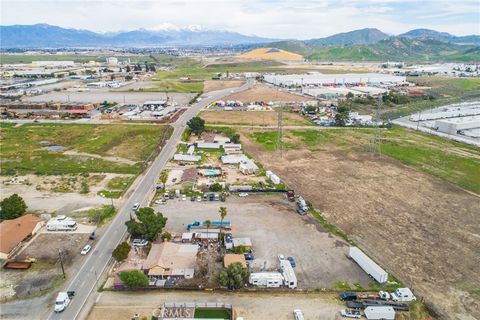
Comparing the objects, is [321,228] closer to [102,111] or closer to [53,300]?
[53,300]

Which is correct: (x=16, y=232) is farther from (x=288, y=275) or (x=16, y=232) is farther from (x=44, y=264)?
(x=288, y=275)

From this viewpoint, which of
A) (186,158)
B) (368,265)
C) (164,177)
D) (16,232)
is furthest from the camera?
(186,158)

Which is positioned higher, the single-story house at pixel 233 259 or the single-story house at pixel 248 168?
the single-story house at pixel 248 168

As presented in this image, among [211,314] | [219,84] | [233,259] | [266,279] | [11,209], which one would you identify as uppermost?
[219,84]

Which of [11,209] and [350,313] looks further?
[11,209]

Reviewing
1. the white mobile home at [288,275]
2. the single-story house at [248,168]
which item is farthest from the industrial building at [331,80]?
the white mobile home at [288,275]

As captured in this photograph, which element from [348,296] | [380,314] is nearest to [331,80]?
[348,296]

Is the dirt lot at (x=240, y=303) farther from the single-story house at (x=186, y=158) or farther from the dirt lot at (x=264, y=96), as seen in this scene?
the dirt lot at (x=264, y=96)
